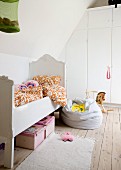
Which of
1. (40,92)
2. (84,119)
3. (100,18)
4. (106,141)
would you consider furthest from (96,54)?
(106,141)

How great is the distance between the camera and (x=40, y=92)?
2.17m

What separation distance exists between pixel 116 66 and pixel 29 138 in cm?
281

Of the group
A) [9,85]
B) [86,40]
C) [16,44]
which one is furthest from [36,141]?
[86,40]

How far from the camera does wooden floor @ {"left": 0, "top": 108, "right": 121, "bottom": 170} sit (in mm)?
1527

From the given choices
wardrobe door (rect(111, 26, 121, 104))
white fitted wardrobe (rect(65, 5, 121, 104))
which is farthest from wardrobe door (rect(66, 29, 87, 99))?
wardrobe door (rect(111, 26, 121, 104))

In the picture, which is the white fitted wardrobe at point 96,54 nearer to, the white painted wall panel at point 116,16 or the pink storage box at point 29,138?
the white painted wall panel at point 116,16

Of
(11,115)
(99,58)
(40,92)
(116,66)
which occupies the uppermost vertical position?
(99,58)

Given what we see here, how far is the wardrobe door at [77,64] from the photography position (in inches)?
157

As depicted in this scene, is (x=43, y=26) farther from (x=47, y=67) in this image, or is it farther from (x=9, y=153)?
(x=9, y=153)

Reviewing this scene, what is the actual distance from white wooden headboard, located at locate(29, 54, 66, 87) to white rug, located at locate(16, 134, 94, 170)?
122 cm

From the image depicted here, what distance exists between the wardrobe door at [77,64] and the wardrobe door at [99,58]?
0.42ft

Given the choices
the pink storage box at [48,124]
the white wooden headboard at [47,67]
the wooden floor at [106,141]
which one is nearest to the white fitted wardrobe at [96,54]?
the wooden floor at [106,141]

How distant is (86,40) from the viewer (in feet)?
13.0

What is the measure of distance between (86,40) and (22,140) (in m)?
2.98
